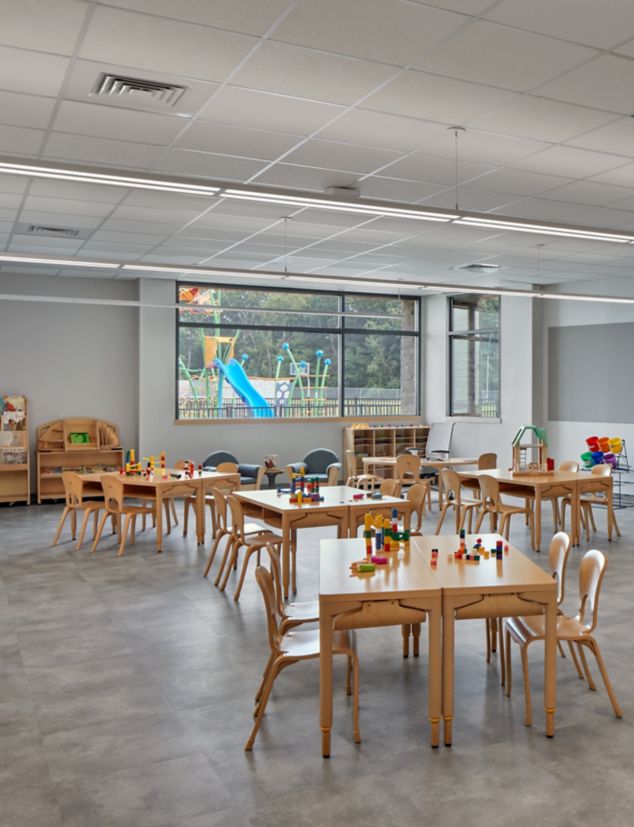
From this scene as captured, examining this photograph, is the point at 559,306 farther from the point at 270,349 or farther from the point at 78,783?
the point at 78,783

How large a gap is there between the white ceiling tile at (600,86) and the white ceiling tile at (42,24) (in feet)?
8.51

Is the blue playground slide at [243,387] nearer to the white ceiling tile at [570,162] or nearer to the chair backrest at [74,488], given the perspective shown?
the chair backrest at [74,488]

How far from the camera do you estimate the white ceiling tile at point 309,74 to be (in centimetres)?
412

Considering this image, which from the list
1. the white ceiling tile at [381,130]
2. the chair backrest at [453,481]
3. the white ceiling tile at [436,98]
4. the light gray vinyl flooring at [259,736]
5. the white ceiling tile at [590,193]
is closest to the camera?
the light gray vinyl flooring at [259,736]

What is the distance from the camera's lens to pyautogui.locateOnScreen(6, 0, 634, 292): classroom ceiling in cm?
375

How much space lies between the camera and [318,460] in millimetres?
12852

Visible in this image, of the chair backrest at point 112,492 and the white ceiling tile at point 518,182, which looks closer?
the white ceiling tile at point 518,182

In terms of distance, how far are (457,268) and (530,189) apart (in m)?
4.15

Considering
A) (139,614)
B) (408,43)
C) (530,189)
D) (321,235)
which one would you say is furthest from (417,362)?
(408,43)

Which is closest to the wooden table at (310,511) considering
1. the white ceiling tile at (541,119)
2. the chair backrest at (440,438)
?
the white ceiling tile at (541,119)

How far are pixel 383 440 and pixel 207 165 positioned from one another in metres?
8.35

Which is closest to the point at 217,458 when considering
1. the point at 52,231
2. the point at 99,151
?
the point at 52,231

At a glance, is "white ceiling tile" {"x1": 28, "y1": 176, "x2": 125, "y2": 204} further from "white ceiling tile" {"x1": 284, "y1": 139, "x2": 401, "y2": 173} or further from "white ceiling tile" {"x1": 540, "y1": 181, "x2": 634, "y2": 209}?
"white ceiling tile" {"x1": 540, "y1": 181, "x2": 634, "y2": 209}

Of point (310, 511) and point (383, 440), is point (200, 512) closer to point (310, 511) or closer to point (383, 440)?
point (310, 511)
